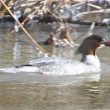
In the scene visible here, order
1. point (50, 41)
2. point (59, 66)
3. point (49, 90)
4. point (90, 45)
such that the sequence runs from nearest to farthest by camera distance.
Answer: point (49, 90) < point (59, 66) < point (90, 45) < point (50, 41)

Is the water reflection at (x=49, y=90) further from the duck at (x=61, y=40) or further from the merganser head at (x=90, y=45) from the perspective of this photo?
the duck at (x=61, y=40)

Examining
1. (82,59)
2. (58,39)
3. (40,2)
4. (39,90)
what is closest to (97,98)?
(39,90)

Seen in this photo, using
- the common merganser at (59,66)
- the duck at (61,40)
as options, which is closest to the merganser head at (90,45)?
the common merganser at (59,66)

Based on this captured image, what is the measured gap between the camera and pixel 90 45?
9016 millimetres

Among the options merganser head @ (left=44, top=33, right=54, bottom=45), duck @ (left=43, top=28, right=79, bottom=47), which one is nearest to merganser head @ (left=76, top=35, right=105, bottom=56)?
duck @ (left=43, top=28, right=79, bottom=47)

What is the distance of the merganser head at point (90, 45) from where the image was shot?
8.99m

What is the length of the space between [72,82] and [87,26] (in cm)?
518

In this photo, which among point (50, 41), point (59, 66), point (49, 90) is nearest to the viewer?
point (49, 90)

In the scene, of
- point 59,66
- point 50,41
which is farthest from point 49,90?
point 50,41

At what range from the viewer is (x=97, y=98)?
650cm

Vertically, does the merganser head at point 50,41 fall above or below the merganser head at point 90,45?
below

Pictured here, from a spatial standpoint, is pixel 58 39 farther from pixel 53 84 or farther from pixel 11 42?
pixel 53 84

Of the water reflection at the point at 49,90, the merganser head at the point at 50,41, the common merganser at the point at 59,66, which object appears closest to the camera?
the water reflection at the point at 49,90

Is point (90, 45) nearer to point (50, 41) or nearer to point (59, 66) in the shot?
point (59, 66)
